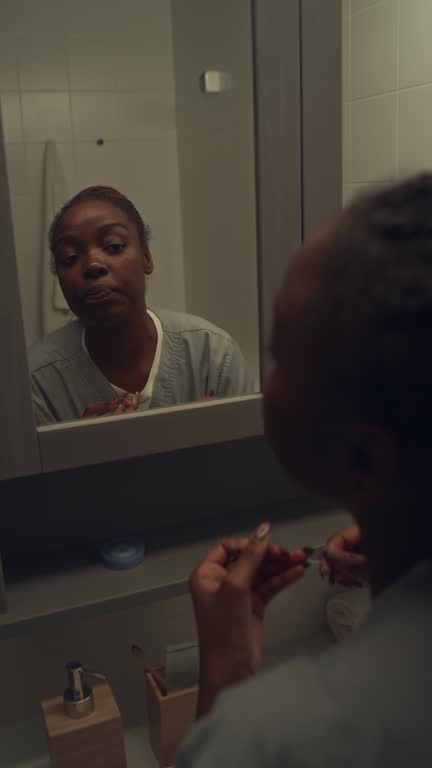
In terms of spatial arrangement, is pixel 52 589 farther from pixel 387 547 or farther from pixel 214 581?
pixel 387 547

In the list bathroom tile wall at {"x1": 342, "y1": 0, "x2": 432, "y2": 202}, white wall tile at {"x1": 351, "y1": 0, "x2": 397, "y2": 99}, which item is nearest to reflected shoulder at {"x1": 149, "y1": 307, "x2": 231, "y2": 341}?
bathroom tile wall at {"x1": 342, "y1": 0, "x2": 432, "y2": 202}

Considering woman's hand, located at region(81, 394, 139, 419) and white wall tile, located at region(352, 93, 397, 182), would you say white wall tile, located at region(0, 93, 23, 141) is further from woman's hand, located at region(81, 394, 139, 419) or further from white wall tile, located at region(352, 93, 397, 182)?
white wall tile, located at region(352, 93, 397, 182)

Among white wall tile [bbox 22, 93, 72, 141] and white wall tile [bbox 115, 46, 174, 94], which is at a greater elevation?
white wall tile [bbox 115, 46, 174, 94]

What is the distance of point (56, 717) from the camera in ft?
3.10

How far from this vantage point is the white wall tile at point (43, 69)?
2.54 ft

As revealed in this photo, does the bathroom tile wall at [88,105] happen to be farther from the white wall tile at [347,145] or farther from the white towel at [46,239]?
the white wall tile at [347,145]

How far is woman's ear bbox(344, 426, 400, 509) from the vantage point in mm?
404

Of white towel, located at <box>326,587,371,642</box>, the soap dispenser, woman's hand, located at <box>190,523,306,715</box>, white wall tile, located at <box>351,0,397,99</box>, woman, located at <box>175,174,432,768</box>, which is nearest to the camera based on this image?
woman, located at <box>175,174,432,768</box>

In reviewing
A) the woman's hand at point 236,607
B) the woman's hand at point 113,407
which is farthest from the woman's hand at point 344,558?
the woman's hand at point 113,407

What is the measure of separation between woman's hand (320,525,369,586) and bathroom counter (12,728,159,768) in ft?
1.53

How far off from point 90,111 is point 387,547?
602 mm

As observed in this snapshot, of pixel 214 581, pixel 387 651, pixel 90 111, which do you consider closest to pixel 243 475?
pixel 214 581

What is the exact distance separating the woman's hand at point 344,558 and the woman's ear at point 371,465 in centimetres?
28

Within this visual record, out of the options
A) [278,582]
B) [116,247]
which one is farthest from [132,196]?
[278,582]
